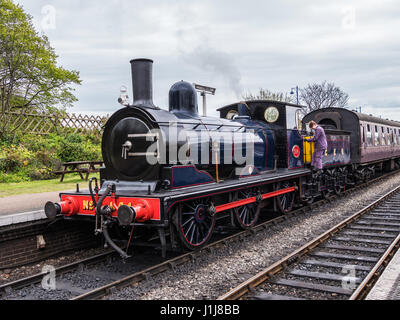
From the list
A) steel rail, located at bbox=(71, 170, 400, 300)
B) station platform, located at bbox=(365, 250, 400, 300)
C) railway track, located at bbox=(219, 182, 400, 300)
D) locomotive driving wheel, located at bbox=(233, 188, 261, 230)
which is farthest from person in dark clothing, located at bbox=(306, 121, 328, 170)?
station platform, located at bbox=(365, 250, 400, 300)

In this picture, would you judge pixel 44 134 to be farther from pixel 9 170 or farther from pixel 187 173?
pixel 187 173

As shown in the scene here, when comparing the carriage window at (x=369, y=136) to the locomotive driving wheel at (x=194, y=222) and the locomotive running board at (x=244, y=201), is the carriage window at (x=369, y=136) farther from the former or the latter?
the locomotive driving wheel at (x=194, y=222)

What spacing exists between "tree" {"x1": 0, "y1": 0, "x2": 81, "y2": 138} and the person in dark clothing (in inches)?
523

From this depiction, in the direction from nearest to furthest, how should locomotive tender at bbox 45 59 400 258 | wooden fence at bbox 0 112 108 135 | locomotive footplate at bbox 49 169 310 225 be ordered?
locomotive footplate at bbox 49 169 310 225 < locomotive tender at bbox 45 59 400 258 < wooden fence at bbox 0 112 108 135

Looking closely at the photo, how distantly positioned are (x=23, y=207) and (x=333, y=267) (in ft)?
20.6

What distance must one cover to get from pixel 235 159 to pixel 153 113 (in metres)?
2.40

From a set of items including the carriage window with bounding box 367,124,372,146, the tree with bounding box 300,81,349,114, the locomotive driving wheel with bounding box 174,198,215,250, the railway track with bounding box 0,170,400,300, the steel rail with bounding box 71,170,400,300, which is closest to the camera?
the steel rail with bounding box 71,170,400,300

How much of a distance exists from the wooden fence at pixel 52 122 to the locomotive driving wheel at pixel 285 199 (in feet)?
41.5

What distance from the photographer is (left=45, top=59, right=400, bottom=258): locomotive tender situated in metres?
5.66

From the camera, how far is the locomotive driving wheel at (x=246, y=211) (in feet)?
24.8

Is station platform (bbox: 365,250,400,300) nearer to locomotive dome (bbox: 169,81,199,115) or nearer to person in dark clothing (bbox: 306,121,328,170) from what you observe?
locomotive dome (bbox: 169,81,199,115)

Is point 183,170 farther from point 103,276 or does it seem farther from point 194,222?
point 103,276

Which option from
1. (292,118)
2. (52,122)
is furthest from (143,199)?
(52,122)
